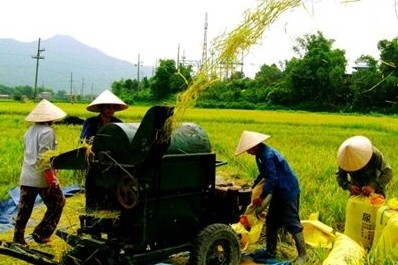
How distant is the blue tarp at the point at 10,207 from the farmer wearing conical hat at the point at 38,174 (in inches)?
36.0

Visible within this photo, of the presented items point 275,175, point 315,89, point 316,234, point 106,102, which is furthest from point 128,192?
point 315,89

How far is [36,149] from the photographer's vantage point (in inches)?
206

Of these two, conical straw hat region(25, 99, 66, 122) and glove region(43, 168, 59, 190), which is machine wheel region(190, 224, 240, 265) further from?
conical straw hat region(25, 99, 66, 122)

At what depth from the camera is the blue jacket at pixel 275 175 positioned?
4766 mm

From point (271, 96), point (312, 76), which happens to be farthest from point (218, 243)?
point (271, 96)

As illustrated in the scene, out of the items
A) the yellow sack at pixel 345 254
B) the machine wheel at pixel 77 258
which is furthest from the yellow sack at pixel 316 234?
the machine wheel at pixel 77 258

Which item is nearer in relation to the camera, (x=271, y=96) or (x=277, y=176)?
(x=277, y=176)

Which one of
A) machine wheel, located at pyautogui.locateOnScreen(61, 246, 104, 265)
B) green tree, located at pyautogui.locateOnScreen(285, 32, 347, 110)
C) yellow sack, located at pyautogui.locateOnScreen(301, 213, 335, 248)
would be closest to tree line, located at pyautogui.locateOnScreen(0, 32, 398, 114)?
green tree, located at pyautogui.locateOnScreen(285, 32, 347, 110)

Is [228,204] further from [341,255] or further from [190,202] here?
[341,255]

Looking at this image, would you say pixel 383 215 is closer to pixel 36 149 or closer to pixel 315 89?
pixel 36 149

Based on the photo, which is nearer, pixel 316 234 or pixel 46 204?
pixel 46 204

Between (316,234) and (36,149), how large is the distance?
8.61 feet

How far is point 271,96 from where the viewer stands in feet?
112

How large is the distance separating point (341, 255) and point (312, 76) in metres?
17.1
